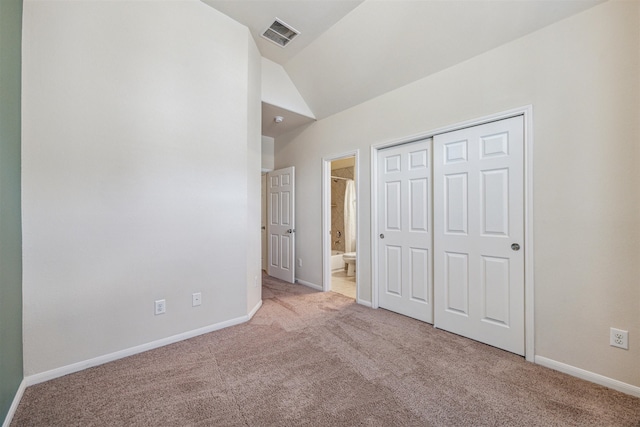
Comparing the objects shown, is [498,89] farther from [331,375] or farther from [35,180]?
[35,180]

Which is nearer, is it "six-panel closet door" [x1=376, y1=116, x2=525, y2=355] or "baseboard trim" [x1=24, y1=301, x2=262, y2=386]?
"baseboard trim" [x1=24, y1=301, x2=262, y2=386]

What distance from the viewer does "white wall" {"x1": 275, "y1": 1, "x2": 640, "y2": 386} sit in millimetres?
1637

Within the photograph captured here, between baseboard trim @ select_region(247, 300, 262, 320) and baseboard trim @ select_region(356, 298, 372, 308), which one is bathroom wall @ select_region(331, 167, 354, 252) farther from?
baseboard trim @ select_region(247, 300, 262, 320)

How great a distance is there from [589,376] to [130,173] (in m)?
3.62

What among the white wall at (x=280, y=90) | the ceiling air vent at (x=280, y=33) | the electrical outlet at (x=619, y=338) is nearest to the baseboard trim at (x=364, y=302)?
the electrical outlet at (x=619, y=338)

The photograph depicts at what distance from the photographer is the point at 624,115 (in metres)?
1.64

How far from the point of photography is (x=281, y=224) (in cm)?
450

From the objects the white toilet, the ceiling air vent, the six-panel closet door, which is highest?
the ceiling air vent

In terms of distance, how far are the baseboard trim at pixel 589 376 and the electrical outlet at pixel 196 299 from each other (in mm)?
2813

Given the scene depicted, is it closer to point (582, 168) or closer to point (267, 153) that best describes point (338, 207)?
point (267, 153)

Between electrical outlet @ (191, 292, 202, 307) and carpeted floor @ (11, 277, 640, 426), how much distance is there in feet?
1.03

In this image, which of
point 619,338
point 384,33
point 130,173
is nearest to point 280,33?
point 384,33

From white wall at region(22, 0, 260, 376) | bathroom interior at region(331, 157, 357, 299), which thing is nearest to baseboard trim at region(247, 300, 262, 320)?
white wall at region(22, 0, 260, 376)

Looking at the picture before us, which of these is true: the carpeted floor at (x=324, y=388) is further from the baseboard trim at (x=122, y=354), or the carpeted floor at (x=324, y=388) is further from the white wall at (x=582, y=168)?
the white wall at (x=582, y=168)
